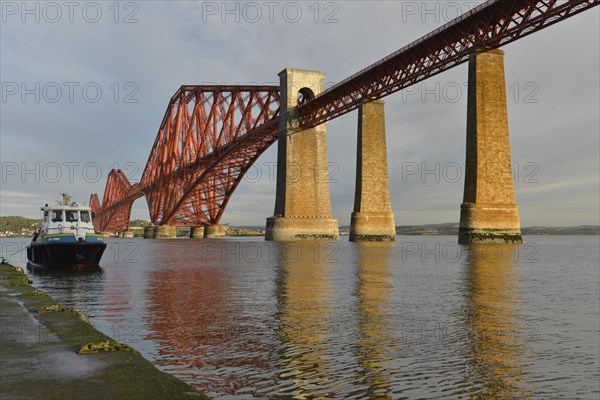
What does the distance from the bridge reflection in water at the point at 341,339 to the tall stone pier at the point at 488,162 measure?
26660 mm

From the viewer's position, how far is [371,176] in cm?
6288

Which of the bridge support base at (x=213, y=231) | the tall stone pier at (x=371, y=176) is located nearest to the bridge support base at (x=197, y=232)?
the bridge support base at (x=213, y=231)

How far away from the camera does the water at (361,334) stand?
8.01 metres

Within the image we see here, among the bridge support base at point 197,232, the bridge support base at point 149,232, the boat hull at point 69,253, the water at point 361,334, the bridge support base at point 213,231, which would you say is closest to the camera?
the water at point 361,334

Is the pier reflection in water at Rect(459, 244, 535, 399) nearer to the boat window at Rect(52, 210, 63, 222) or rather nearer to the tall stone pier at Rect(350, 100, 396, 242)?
the boat window at Rect(52, 210, 63, 222)

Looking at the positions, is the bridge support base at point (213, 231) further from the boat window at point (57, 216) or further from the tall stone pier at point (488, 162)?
the boat window at point (57, 216)

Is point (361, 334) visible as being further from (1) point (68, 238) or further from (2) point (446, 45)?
(2) point (446, 45)

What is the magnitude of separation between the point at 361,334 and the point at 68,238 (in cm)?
2280

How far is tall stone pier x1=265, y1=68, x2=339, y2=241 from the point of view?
2876 inches

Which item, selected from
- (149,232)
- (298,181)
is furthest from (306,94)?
(149,232)

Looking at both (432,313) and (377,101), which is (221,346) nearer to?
(432,313)

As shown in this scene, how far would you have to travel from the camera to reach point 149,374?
6.80m

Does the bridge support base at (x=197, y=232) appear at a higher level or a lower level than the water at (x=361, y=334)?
higher

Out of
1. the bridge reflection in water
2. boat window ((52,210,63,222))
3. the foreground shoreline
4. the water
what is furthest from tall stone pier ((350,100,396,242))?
the foreground shoreline
